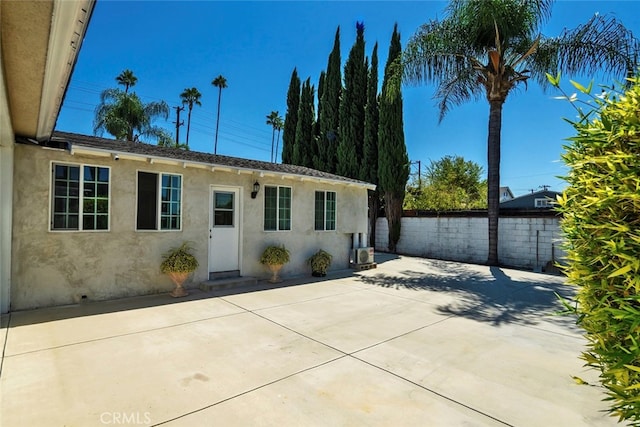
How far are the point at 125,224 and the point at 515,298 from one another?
861 centimetres

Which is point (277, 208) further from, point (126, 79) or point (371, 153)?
point (126, 79)

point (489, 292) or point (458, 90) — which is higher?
point (458, 90)

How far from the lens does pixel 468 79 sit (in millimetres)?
12695

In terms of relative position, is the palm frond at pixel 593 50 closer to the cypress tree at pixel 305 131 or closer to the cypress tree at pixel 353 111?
the cypress tree at pixel 353 111

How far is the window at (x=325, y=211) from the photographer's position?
10047 mm

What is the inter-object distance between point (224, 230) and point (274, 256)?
1423 mm

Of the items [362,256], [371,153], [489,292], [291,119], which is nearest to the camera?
[489,292]

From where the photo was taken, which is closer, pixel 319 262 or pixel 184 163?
pixel 184 163

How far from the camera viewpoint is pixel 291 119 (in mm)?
24281

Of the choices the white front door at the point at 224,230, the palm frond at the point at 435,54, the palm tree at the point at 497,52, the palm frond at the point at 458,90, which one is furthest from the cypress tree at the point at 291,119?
the white front door at the point at 224,230

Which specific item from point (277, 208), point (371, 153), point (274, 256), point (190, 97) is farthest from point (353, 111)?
point (190, 97)

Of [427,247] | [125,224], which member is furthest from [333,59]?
[125,224]

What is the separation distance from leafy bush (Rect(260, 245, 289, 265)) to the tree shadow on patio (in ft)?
7.71

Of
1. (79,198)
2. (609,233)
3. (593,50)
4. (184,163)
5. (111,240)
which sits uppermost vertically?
(593,50)
